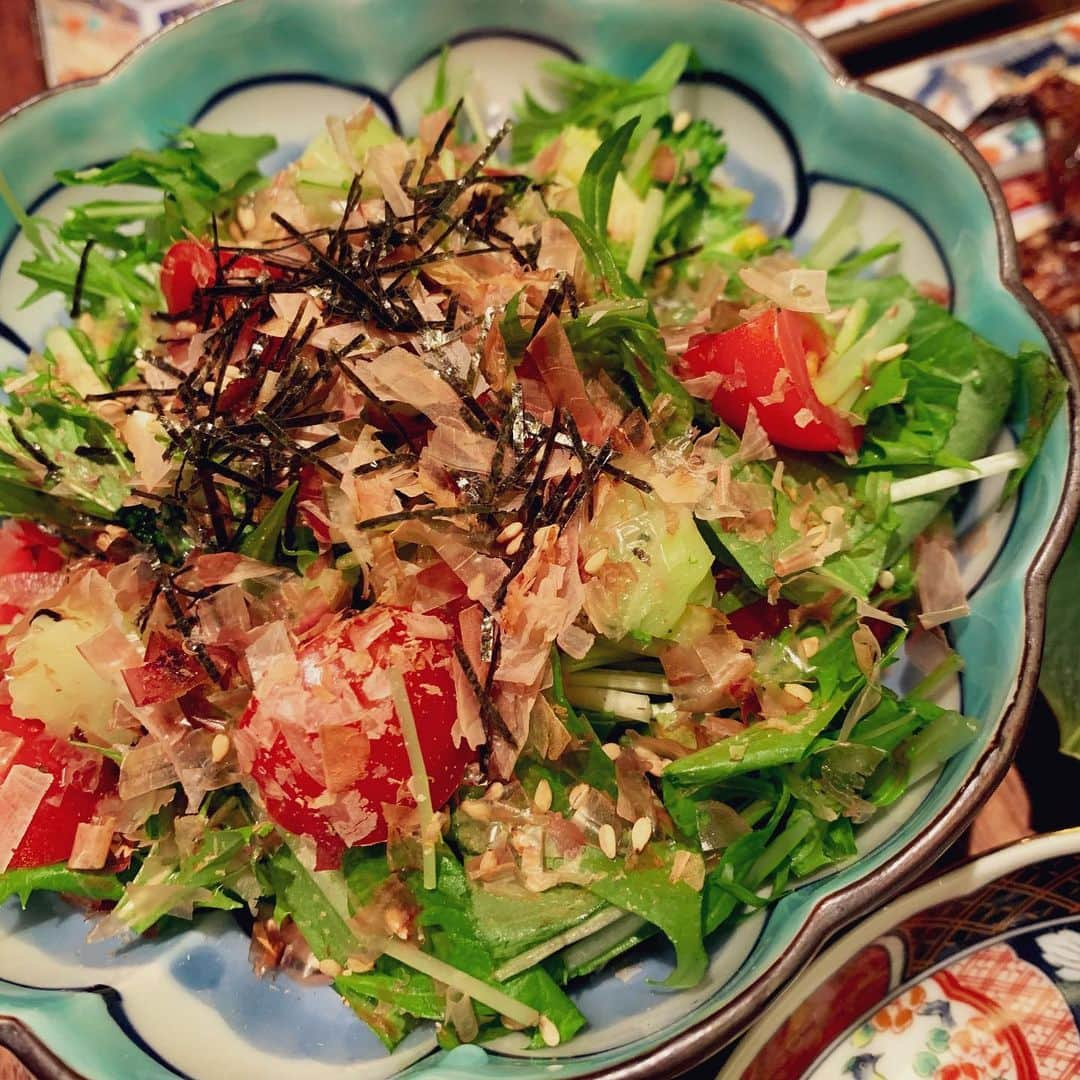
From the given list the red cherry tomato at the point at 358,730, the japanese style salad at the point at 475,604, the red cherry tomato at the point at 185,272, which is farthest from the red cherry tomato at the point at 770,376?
the red cherry tomato at the point at 185,272

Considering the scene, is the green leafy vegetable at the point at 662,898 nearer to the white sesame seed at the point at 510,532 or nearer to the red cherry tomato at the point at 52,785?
the white sesame seed at the point at 510,532

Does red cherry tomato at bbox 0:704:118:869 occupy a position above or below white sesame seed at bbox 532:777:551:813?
above

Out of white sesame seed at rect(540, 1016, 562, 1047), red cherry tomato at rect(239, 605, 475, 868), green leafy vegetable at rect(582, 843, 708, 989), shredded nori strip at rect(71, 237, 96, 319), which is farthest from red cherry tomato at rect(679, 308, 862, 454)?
shredded nori strip at rect(71, 237, 96, 319)

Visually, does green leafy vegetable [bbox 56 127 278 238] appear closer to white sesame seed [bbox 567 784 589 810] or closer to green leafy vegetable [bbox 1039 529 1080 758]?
white sesame seed [bbox 567 784 589 810]

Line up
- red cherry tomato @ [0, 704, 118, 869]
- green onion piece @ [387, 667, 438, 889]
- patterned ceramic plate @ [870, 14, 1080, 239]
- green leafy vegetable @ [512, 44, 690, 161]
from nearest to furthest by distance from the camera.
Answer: green onion piece @ [387, 667, 438, 889], red cherry tomato @ [0, 704, 118, 869], green leafy vegetable @ [512, 44, 690, 161], patterned ceramic plate @ [870, 14, 1080, 239]

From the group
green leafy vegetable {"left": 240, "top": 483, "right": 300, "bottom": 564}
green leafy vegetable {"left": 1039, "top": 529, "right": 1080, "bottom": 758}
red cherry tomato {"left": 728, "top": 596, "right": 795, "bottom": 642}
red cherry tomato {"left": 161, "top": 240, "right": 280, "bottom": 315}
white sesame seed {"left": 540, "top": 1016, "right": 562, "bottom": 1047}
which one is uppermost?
red cherry tomato {"left": 161, "top": 240, "right": 280, "bottom": 315}

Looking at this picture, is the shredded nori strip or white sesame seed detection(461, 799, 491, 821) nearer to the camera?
white sesame seed detection(461, 799, 491, 821)

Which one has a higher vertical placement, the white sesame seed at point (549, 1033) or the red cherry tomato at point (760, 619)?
the red cherry tomato at point (760, 619)

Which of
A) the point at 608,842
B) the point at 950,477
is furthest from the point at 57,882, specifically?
the point at 950,477
